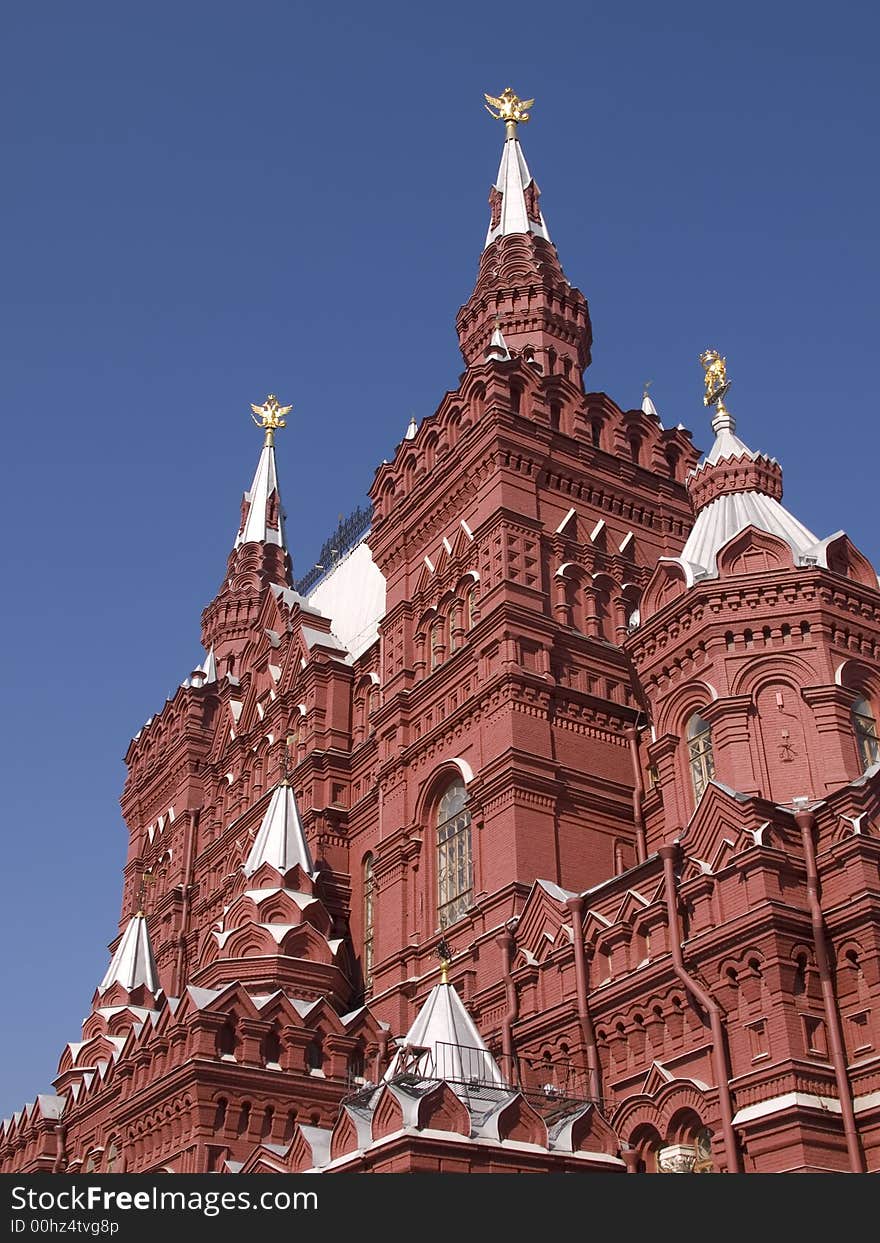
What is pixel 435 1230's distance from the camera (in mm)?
13281

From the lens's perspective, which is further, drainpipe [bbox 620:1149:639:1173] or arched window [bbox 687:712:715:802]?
arched window [bbox 687:712:715:802]

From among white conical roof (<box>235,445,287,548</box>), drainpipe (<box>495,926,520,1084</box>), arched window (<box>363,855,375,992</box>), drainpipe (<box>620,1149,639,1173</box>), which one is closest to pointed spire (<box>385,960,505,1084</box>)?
drainpipe (<box>495,926,520,1084</box>)

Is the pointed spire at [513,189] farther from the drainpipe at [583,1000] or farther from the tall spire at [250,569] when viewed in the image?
the drainpipe at [583,1000]

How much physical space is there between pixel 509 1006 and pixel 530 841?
10.2 ft

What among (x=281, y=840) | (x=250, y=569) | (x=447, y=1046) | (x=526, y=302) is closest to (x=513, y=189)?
(x=526, y=302)

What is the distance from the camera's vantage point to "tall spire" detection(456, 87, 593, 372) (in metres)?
34.6

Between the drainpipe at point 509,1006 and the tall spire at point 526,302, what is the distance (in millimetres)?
14252

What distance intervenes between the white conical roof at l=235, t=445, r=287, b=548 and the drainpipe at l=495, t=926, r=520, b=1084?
26.5 metres

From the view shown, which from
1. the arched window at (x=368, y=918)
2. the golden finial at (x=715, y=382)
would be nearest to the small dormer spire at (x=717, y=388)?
the golden finial at (x=715, y=382)

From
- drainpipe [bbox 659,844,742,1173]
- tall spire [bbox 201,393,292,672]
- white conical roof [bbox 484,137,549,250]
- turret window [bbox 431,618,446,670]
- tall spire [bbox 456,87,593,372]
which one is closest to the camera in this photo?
drainpipe [bbox 659,844,742,1173]

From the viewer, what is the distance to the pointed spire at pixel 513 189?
37969 millimetres

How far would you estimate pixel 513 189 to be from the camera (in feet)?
129

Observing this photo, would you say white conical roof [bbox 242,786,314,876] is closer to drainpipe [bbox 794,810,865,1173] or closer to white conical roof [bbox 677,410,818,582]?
white conical roof [bbox 677,410,818,582]

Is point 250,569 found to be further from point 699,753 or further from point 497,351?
point 699,753
